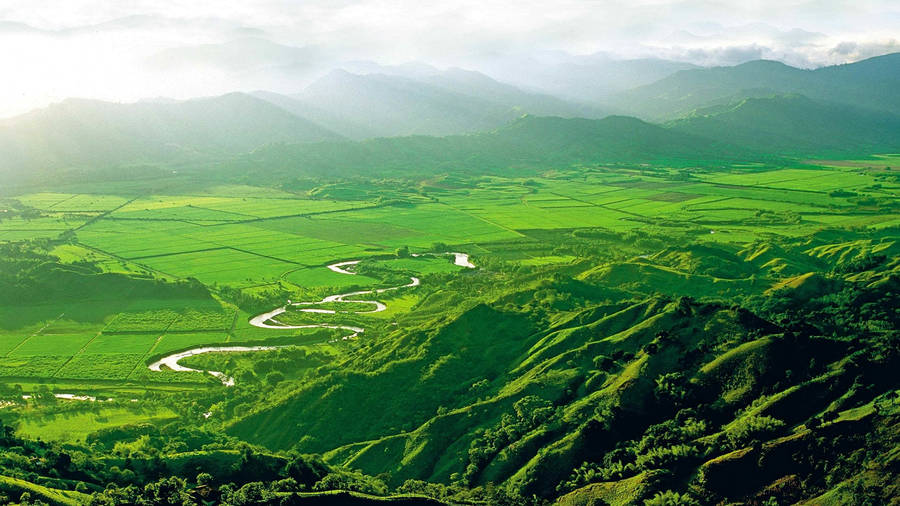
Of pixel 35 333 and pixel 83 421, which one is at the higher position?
pixel 35 333

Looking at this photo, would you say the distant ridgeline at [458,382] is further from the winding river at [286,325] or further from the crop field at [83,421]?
the winding river at [286,325]

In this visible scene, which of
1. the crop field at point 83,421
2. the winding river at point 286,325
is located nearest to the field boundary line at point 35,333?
the winding river at point 286,325

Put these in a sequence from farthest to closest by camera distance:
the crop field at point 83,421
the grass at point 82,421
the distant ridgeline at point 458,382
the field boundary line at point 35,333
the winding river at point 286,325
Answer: the field boundary line at point 35,333
the winding river at point 286,325
the crop field at point 83,421
the grass at point 82,421
the distant ridgeline at point 458,382

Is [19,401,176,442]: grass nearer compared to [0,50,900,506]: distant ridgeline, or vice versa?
[0,50,900,506]: distant ridgeline

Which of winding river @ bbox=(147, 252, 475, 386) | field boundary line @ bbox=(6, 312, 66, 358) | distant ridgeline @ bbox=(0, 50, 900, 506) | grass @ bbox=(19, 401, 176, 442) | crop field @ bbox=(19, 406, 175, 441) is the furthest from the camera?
field boundary line @ bbox=(6, 312, 66, 358)

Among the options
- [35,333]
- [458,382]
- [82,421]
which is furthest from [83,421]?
[458,382]

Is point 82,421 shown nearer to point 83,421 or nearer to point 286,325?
point 83,421

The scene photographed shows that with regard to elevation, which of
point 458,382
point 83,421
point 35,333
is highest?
point 35,333

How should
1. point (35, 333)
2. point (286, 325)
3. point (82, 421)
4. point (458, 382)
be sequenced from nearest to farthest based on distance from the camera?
point (82, 421) < point (458, 382) < point (35, 333) < point (286, 325)

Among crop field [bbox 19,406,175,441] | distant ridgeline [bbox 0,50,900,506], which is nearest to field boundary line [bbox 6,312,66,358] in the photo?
distant ridgeline [bbox 0,50,900,506]

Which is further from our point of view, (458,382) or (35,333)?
(35,333)

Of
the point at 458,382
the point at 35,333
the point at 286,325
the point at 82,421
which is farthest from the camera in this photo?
the point at 286,325

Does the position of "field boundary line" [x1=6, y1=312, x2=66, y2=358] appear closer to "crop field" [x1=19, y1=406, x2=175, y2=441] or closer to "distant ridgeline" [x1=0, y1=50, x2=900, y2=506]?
"distant ridgeline" [x1=0, y1=50, x2=900, y2=506]

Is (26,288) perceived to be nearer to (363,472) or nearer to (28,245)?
(28,245)
